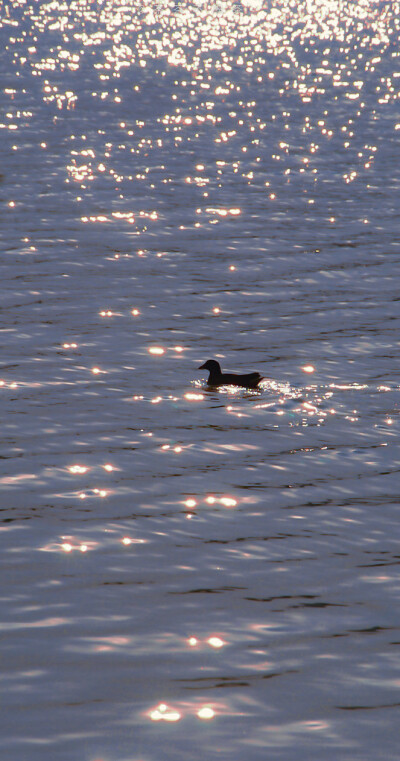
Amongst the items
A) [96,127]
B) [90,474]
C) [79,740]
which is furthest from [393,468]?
[96,127]

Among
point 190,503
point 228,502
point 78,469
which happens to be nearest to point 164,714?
point 190,503

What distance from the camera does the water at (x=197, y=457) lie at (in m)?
9.45

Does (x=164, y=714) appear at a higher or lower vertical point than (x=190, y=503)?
lower

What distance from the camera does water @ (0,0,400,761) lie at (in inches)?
372

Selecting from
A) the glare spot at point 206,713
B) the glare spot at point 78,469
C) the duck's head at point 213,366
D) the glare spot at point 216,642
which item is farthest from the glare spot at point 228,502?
the duck's head at point 213,366

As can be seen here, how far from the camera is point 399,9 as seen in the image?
144250mm

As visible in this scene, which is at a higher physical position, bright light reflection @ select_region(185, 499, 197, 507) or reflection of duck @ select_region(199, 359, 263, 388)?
reflection of duck @ select_region(199, 359, 263, 388)

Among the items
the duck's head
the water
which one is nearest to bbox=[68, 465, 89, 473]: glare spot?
the water

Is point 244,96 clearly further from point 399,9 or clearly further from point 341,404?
point 399,9

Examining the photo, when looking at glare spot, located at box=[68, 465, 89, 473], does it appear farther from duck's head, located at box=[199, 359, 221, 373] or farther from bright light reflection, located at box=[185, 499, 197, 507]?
duck's head, located at box=[199, 359, 221, 373]

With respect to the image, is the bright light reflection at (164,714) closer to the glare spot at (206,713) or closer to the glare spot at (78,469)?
the glare spot at (206,713)

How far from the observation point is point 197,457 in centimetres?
1527

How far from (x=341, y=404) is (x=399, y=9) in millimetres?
138349

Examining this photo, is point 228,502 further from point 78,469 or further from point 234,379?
point 234,379
